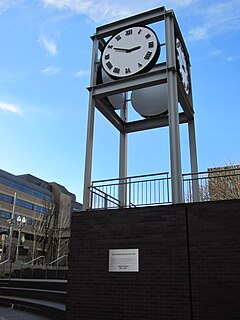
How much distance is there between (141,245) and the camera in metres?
6.79

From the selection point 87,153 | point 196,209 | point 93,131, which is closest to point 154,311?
point 196,209

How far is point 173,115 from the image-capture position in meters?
7.52

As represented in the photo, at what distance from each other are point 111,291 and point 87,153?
3313 mm

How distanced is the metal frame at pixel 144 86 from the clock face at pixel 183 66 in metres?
0.26

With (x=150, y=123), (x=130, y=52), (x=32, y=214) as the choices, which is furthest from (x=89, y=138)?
(x=32, y=214)

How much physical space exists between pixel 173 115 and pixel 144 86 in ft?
4.11

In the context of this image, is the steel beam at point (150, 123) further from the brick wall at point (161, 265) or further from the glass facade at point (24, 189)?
the glass facade at point (24, 189)

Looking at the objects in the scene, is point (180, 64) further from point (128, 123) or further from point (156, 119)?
point (128, 123)

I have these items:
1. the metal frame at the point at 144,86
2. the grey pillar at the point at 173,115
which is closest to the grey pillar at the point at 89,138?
the metal frame at the point at 144,86

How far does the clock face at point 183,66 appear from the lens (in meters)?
8.70

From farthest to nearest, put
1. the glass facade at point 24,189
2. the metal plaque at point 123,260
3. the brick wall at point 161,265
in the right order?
1. the glass facade at point 24,189
2. the metal plaque at point 123,260
3. the brick wall at point 161,265

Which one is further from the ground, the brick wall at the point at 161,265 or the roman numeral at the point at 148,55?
the roman numeral at the point at 148,55

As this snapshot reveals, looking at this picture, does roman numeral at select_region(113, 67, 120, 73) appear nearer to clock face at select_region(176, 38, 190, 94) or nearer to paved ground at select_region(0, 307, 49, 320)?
clock face at select_region(176, 38, 190, 94)

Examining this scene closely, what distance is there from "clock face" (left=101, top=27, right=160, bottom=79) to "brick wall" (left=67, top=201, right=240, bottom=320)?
143 inches
